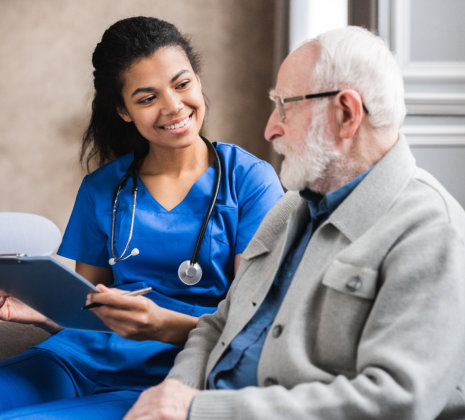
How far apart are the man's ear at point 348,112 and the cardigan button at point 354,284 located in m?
0.28

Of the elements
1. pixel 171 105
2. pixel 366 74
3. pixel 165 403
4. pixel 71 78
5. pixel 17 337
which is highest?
pixel 366 74

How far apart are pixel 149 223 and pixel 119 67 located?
1.51ft

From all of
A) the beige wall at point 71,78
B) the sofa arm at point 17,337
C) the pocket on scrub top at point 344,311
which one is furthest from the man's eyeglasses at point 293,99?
the beige wall at point 71,78

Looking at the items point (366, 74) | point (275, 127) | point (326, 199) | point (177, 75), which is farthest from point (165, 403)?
point (177, 75)

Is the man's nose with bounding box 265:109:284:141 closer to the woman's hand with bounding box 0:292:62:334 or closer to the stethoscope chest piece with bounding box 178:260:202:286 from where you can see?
the stethoscope chest piece with bounding box 178:260:202:286

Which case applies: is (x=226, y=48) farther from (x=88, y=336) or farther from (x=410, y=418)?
(x=410, y=418)

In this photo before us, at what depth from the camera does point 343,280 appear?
93 cm

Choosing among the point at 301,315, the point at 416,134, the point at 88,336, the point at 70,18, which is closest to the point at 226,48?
the point at 70,18

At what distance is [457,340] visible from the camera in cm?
85

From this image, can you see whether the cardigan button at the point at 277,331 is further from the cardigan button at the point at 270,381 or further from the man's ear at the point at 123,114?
the man's ear at the point at 123,114

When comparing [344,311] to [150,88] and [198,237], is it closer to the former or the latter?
[198,237]

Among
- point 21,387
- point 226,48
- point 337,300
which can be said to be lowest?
point 21,387

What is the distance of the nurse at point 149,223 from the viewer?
144cm

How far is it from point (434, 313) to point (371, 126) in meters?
0.37
